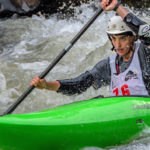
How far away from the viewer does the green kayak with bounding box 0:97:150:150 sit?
115 inches

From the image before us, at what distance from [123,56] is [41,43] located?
11.1 feet

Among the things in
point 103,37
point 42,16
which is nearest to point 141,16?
point 103,37

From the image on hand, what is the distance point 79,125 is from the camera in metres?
3.03

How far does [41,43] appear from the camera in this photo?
6.65m

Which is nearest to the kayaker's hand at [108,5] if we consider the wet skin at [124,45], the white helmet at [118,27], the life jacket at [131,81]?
the white helmet at [118,27]

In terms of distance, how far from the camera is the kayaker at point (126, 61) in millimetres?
3367

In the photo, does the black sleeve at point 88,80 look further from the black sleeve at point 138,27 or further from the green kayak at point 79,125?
the black sleeve at point 138,27

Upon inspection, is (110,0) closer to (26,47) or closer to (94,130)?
(94,130)

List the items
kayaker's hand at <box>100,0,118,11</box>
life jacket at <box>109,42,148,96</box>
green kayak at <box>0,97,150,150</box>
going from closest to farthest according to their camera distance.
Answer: green kayak at <box>0,97,150,150</box>, life jacket at <box>109,42,148,96</box>, kayaker's hand at <box>100,0,118,11</box>

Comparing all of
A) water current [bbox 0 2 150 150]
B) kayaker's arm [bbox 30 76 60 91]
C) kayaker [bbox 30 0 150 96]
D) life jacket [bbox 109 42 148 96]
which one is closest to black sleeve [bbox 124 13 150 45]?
kayaker [bbox 30 0 150 96]

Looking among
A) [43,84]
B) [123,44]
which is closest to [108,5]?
[123,44]

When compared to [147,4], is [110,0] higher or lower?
higher

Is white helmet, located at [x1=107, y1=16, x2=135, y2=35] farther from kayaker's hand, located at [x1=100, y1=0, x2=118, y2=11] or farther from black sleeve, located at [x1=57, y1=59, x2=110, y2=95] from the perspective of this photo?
black sleeve, located at [x1=57, y1=59, x2=110, y2=95]

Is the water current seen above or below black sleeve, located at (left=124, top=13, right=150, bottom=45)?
below
